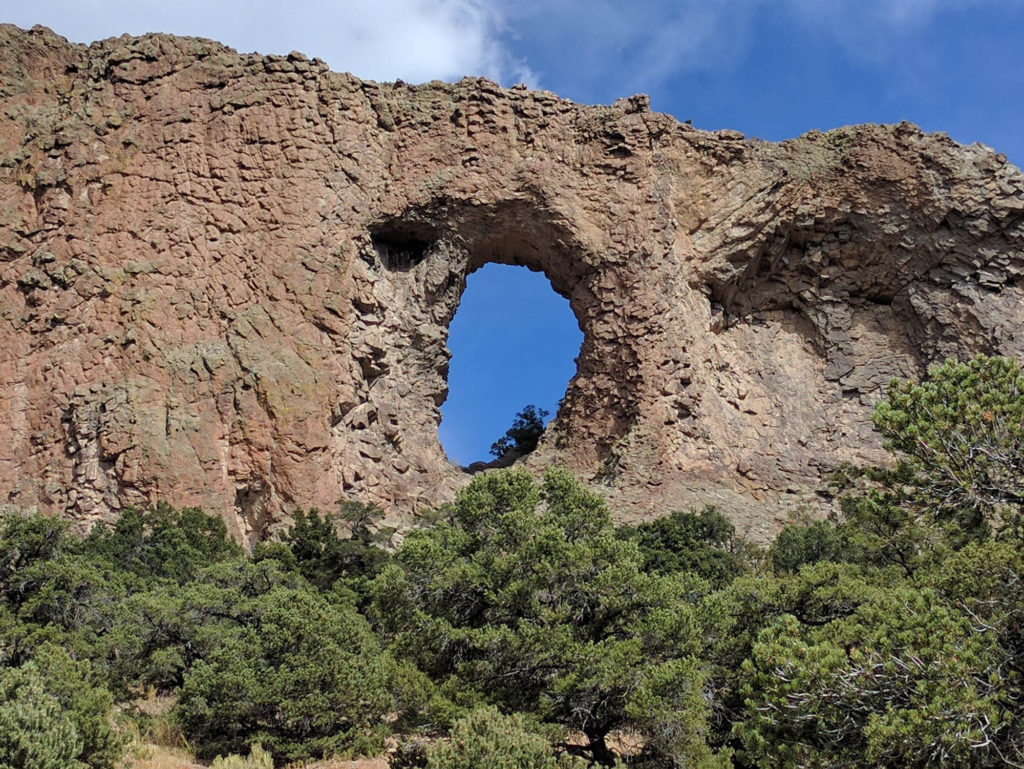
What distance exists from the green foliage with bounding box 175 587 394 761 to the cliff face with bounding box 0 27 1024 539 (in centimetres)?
1163

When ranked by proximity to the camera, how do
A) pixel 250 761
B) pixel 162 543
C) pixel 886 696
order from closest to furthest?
pixel 886 696 → pixel 250 761 → pixel 162 543

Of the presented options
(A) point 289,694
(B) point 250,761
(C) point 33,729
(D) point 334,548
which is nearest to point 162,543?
(D) point 334,548

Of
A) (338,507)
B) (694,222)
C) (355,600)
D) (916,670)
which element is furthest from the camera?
(694,222)

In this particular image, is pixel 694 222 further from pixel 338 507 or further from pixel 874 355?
pixel 338 507

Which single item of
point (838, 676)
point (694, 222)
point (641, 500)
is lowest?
point (838, 676)

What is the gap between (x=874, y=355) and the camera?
33.6 metres

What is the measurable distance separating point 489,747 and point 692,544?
14409 millimetres

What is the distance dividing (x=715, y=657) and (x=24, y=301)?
21233mm

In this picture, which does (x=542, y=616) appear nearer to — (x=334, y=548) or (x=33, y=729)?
(x=33, y=729)

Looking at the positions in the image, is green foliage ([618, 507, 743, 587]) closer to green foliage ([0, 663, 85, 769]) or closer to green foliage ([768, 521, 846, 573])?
green foliage ([768, 521, 846, 573])

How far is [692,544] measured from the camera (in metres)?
23.4

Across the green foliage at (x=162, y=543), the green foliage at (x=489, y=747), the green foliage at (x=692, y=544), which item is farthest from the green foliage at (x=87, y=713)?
the green foliage at (x=692, y=544)

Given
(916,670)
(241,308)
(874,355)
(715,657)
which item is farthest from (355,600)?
(874,355)

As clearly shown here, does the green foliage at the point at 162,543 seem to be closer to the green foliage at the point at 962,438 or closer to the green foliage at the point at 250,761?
the green foliage at the point at 250,761
